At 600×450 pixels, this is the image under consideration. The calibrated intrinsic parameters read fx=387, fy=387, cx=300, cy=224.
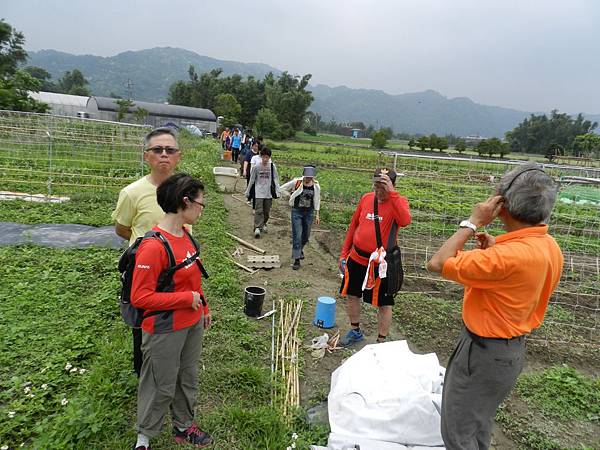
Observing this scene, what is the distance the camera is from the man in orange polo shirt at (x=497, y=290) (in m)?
1.96

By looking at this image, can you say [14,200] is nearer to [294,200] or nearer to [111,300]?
[111,300]

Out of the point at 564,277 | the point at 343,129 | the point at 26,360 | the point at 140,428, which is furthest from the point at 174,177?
the point at 343,129

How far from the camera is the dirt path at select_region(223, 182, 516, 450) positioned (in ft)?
12.6

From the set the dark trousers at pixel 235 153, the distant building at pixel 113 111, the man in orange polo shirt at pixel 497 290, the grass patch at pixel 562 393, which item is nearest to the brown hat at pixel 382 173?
the man in orange polo shirt at pixel 497 290

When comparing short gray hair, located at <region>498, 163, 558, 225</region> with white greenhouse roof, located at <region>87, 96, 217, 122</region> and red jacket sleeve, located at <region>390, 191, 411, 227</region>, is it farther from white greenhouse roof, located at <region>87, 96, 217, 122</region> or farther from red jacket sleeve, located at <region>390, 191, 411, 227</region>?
white greenhouse roof, located at <region>87, 96, 217, 122</region>

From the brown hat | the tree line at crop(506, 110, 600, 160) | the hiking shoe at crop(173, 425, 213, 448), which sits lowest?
the hiking shoe at crop(173, 425, 213, 448)

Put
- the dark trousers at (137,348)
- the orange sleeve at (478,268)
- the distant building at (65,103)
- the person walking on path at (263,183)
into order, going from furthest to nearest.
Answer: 1. the distant building at (65,103)
2. the person walking on path at (263,183)
3. the dark trousers at (137,348)
4. the orange sleeve at (478,268)

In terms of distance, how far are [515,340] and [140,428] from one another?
2.37m

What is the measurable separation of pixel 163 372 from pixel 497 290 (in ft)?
6.71

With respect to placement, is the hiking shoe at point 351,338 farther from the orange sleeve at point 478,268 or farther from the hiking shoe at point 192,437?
the orange sleeve at point 478,268

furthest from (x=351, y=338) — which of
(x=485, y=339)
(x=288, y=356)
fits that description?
(x=485, y=339)

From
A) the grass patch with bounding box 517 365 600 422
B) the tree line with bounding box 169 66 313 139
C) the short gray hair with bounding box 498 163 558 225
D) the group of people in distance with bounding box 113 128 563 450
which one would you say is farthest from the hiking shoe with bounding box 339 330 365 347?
the tree line with bounding box 169 66 313 139

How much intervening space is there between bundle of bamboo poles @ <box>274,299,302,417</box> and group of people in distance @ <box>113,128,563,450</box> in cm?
81

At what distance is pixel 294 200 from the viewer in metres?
6.68
